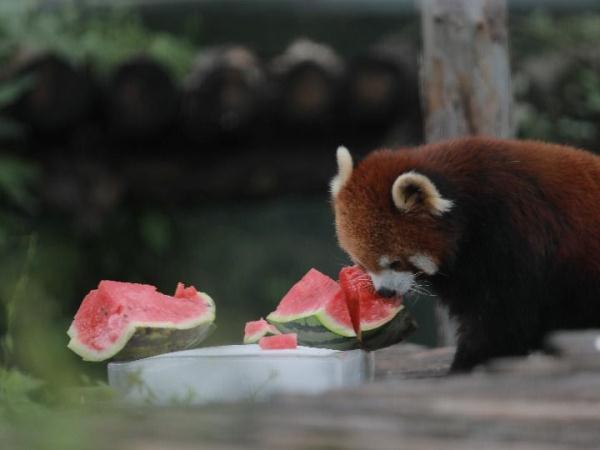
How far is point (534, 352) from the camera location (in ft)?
10.8

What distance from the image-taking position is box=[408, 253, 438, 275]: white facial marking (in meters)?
3.33

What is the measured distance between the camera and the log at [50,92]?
5.79 m

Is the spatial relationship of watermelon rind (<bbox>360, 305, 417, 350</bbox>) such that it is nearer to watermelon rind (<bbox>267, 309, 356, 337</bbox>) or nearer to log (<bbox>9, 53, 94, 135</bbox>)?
watermelon rind (<bbox>267, 309, 356, 337</bbox>)

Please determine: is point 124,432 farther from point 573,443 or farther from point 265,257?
point 265,257

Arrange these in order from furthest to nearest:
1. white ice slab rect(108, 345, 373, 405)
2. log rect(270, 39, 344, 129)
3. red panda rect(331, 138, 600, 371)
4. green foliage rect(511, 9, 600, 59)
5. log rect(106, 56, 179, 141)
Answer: green foliage rect(511, 9, 600, 59), log rect(270, 39, 344, 129), log rect(106, 56, 179, 141), red panda rect(331, 138, 600, 371), white ice slab rect(108, 345, 373, 405)

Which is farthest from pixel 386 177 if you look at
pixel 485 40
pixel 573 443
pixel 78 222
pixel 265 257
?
pixel 265 257

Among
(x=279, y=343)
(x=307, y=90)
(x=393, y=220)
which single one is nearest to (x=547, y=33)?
(x=307, y=90)

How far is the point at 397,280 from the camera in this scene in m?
3.40

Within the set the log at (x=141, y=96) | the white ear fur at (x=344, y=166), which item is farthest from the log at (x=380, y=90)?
the white ear fur at (x=344, y=166)

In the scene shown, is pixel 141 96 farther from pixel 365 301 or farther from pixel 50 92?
pixel 365 301

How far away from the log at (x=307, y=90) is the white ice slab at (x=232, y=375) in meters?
3.20

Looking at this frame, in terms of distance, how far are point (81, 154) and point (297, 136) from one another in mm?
1169

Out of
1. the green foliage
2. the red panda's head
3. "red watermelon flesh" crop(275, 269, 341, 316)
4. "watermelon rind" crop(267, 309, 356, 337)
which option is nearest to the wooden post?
the red panda's head

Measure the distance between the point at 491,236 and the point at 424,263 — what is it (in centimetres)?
23
